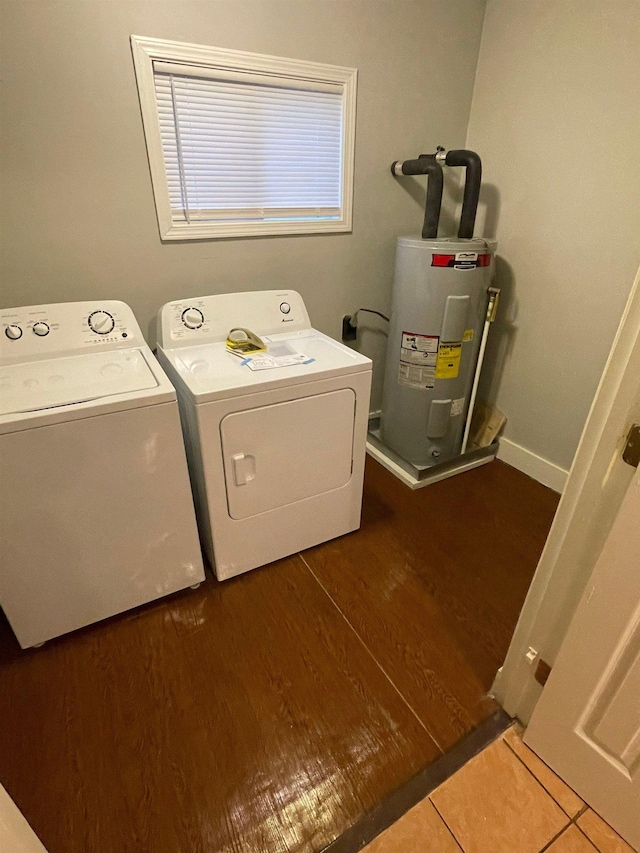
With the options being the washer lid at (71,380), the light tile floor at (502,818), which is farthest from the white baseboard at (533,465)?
the washer lid at (71,380)

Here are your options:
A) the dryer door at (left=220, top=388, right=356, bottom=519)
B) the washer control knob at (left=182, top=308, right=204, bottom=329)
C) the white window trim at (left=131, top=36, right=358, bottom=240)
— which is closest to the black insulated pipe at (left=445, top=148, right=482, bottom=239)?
the white window trim at (left=131, top=36, right=358, bottom=240)

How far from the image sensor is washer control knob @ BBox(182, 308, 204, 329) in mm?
1753

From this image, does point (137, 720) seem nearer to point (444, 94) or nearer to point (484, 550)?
point (484, 550)

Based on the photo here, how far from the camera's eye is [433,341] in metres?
2.04

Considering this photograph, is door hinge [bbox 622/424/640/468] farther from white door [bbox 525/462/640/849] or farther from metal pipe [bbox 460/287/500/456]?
metal pipe [bbox 460/287/500/456]

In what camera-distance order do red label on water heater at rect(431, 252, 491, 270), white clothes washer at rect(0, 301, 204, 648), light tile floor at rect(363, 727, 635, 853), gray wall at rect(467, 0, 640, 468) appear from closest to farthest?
light tile floor at rect(363, 727, 635, 853)
white clothes washer at rect(0, 301, 204, 648)
gray wall at rect(467, 0, 640, 468)
red label on water heater at rect(431, 252, 491, 270)

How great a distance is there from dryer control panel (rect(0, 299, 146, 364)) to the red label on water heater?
128 cm

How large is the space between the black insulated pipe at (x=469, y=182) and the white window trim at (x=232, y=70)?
0.47 metres

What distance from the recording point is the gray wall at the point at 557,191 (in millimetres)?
1676

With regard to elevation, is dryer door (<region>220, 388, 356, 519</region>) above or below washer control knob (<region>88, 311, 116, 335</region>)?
below

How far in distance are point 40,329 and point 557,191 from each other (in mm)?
2162

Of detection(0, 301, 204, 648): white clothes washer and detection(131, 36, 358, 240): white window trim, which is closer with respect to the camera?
detection(0, 301, 204, 648): white clothes washer

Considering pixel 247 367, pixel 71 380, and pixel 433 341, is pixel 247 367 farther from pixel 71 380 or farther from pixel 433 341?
pixel 433 341

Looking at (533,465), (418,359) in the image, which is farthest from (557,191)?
(533,465)
